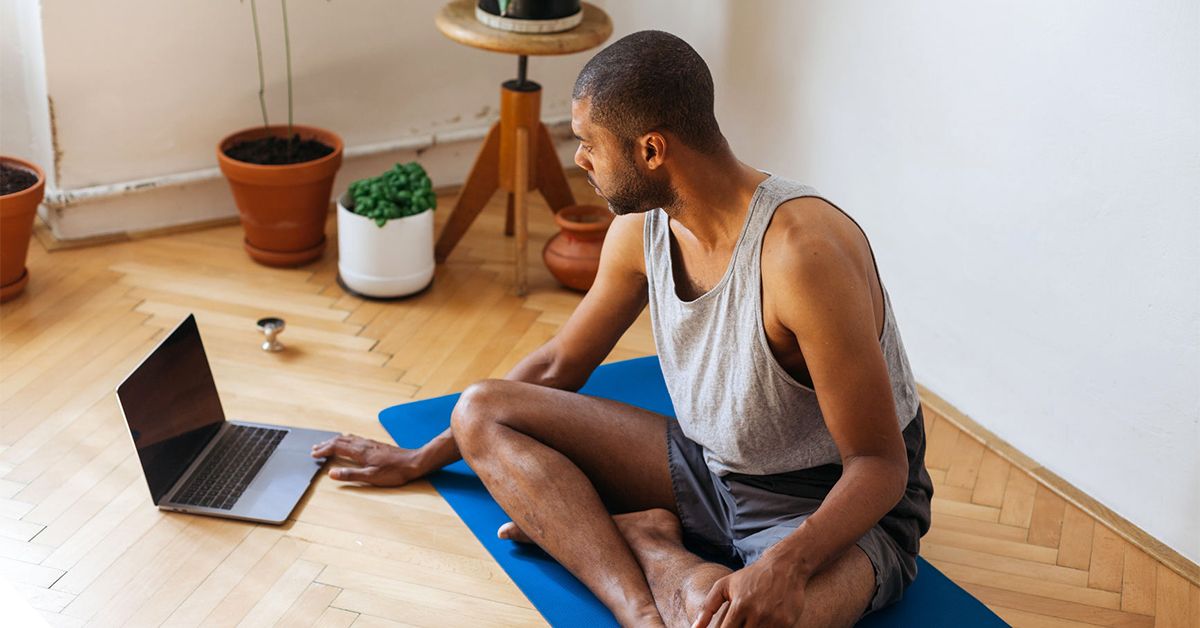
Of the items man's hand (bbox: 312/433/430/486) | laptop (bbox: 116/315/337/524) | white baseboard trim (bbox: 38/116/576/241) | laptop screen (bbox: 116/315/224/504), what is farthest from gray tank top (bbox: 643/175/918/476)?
white baseboard trim (bbox: 38/116/576/241)

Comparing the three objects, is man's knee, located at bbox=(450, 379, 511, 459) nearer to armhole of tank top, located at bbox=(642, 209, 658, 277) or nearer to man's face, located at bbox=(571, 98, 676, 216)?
armhole of tank top, located at bbox=(642, 209, 658, 277)

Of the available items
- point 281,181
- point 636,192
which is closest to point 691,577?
point 636,192

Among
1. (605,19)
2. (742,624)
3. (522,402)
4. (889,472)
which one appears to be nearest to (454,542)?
(522,402)

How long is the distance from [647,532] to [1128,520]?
→ 3.24 feet

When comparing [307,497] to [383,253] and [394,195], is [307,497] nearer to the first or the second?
[383,253]

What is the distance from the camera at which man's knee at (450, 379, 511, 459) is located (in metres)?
2.19

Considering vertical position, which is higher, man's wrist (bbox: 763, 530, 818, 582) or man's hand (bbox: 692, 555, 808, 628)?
man's wrist (bbox: 763, 530, 818, 582)

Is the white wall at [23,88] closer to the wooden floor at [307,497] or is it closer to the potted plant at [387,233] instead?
the wooden floor at [307,497]

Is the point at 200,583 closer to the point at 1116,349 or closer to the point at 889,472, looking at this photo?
the point at 889,472

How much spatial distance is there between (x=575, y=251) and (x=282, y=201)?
2.53ft

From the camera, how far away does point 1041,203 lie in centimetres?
244

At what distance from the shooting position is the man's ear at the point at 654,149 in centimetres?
181

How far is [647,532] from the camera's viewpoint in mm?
2111

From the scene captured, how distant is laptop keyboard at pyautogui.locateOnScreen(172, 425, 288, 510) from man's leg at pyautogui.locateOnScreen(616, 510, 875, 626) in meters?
0.75
